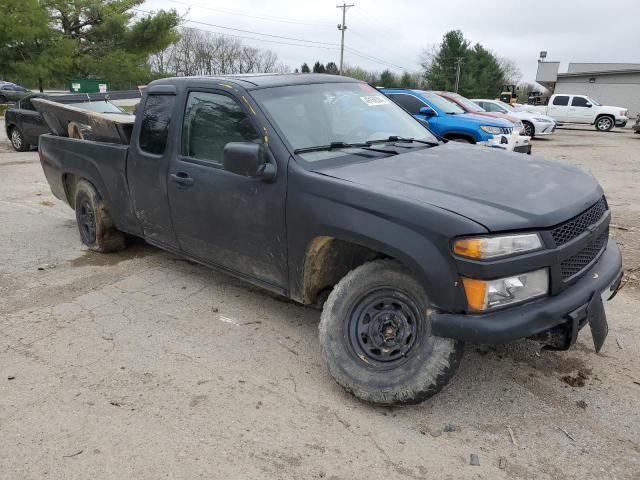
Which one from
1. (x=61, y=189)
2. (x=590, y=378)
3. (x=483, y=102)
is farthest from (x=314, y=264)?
(x=483, y=102)

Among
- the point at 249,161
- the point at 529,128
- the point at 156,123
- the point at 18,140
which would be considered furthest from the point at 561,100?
the point at 249,161

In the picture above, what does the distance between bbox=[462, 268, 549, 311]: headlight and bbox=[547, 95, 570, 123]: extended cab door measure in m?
27.5

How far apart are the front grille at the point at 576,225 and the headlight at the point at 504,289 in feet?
0.71

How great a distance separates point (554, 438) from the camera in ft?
8.78

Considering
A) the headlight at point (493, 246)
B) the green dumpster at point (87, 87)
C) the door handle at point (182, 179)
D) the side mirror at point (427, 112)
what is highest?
the side mirror at point (427, 112)

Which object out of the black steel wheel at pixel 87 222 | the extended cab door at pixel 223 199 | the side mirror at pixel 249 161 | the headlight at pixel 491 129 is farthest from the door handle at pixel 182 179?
the headlight at pixel 491 129

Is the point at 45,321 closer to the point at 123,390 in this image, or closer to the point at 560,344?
the point at 123,390

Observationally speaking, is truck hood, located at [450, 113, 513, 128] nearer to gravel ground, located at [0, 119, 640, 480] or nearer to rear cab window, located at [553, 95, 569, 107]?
gravel ground, located at [0, 119, 640, 480]

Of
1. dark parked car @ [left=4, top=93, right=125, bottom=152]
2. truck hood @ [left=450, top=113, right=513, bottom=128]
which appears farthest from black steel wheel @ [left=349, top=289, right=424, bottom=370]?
dark parked car @ [left=4, top=93, right=125, bottom=152]

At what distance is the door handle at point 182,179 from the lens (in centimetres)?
391

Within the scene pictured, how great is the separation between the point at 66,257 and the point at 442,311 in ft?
14.8

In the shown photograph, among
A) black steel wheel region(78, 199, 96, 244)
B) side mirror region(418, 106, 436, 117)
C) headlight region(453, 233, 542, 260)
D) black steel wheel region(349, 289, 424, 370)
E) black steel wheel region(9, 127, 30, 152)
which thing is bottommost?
black steel wheel region(9, 127, 30, 152)

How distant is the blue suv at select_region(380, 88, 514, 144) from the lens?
34.6 feet

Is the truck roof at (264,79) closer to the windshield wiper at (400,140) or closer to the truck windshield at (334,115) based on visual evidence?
the truck windshield at (334,115)
